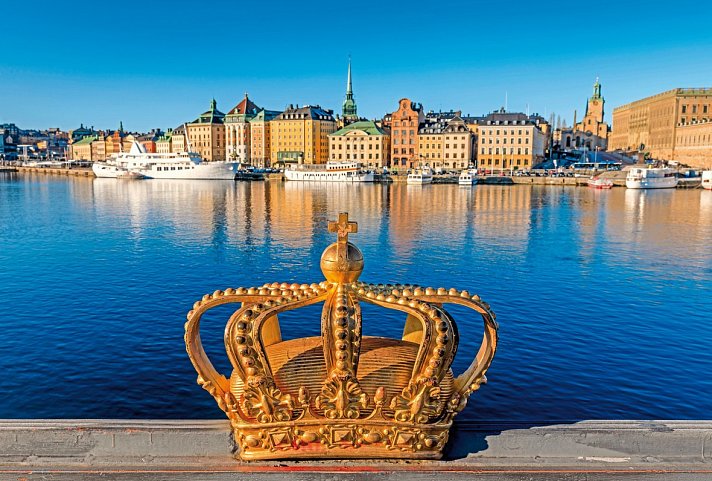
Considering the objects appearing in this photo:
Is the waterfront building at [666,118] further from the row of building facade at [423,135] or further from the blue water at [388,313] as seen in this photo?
the blue water at [388,313]

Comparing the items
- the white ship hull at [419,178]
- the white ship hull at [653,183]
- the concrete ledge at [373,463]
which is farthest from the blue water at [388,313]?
the white ship hull at [419,178]

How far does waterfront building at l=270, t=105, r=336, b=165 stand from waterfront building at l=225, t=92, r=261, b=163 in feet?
37.5

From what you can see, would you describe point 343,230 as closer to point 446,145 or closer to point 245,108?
point 446,145

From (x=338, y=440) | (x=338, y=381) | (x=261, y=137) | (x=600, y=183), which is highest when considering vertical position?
(x=261, y=137)

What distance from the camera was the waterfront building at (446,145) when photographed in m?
143

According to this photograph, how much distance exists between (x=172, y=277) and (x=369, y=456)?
966 inches

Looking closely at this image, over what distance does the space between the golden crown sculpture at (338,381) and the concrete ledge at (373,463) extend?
0.94ft

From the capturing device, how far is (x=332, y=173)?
13388 centimetres

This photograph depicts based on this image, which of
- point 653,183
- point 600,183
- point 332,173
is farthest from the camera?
point 332,173

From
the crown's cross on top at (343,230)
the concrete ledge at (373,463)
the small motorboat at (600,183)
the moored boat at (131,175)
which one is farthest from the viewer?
the moored boat at (131,175)

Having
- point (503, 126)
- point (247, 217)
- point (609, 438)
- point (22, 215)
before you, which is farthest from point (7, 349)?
point (503, 126)

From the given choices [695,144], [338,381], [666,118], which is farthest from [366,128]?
[338,381]

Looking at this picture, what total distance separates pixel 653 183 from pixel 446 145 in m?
49.0

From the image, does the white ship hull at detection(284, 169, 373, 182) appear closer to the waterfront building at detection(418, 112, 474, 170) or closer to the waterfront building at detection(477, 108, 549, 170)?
the waterfront building at detection(418, 112, 474, 170)
